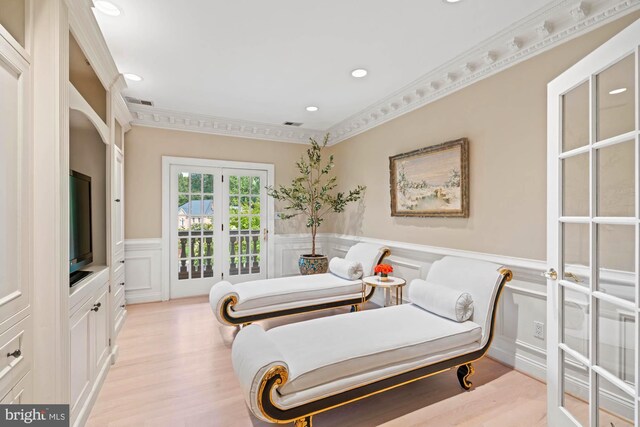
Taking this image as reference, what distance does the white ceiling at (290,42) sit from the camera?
2139mm

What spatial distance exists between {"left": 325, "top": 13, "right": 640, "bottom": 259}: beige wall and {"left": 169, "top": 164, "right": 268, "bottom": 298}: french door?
249cm

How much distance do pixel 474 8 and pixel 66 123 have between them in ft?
8.70

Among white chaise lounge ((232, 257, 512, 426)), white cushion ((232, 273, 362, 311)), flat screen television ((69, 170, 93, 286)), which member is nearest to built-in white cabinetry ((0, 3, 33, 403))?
flat screen television ((69, 170, 93, 286))

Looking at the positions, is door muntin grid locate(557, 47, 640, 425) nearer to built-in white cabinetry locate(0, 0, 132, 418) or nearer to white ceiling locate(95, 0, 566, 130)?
white ceiling locate(95, 0, 566, 130)

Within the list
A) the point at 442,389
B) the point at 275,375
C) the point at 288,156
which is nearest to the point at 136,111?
the point at 288,156

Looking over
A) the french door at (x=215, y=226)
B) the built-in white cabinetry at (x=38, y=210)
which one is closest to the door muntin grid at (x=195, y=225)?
the french door at (x=215, y=226)

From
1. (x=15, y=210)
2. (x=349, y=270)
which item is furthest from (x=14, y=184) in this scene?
(x=349, y=270)

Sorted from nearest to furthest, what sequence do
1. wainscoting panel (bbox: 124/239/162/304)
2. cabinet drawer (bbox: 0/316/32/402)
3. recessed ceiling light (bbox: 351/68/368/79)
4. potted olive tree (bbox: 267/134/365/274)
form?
cabinet drawer (bbox: 0/316/32/402)
recessed ceiling light (bbox: 351/68/368/79)
wainscoting panel (bbox: 124/239/162/304)
potted olive tree (bbox: 267/134/365/274)

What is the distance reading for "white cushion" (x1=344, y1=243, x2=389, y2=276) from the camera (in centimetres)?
366

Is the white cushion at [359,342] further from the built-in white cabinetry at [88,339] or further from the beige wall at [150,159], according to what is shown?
the beige wall at [150,159]

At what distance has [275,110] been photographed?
425cm

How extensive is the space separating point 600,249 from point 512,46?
1825mm

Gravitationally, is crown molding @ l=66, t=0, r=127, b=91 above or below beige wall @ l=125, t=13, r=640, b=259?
above

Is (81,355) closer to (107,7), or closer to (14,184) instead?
(14,184)
